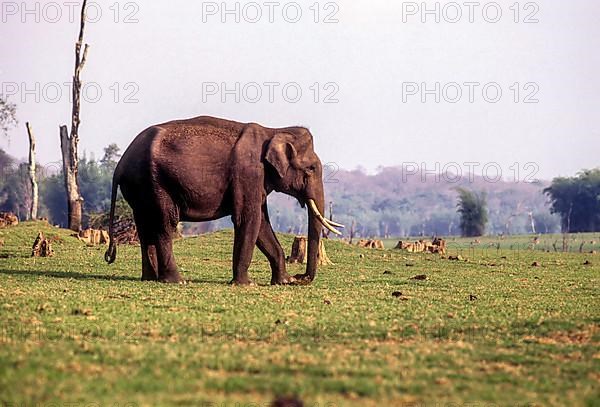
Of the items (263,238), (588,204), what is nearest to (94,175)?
(588,204)

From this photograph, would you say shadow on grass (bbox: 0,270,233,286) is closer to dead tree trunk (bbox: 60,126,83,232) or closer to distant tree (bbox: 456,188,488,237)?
dead tree trunk (bbox: 60,126,83,232)

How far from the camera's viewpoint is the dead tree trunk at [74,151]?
4528cm

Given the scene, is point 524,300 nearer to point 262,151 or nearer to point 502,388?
point 262,151

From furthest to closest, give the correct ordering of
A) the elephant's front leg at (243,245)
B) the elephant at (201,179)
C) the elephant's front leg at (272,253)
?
the elephant's front leg at (272,253) < the elephant's front leg at (243,245) < the elephant at (201,179)

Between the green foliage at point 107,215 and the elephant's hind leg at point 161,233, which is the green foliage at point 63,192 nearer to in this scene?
the green foliage at point 107,215

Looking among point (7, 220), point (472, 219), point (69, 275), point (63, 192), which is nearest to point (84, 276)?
point (69, 275)

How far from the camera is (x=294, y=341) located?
13047 millimetres

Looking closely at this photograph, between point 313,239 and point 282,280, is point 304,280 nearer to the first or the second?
point 282,280

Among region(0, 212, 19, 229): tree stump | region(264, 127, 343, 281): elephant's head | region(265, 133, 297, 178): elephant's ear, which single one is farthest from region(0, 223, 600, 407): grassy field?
region(0, 212, 19, 229): tree stump

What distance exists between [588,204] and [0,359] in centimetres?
9883

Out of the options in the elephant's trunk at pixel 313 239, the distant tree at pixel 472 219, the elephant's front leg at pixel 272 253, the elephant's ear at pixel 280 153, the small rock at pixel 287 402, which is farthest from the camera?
the distant tree at pixel 472 219

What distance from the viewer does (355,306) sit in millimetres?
17688

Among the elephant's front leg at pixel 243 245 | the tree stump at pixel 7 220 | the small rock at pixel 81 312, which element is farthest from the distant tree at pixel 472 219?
the small rock at pixel 81 312

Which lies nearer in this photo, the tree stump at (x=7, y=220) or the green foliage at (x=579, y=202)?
the tree stump at (x=7, y=220)
